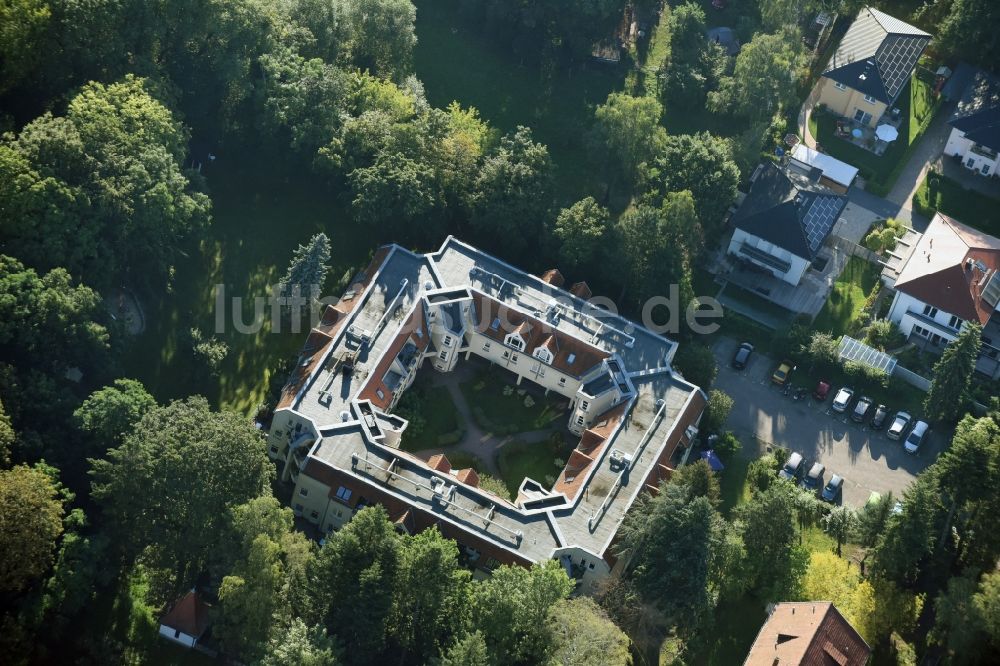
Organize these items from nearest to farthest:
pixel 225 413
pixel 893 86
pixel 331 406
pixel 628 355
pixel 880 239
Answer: pixel 225 413 → pixel 331 406 → pixel 628 355 → pixel 880 239 → pixel 893 86

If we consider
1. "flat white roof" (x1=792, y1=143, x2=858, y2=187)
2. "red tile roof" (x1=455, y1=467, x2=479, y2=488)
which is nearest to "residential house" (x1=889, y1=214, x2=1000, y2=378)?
"flat white roof" (x1=792, y1=143, x2=858, y2=187)

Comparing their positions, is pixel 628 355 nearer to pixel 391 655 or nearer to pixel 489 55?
pixel 391 655

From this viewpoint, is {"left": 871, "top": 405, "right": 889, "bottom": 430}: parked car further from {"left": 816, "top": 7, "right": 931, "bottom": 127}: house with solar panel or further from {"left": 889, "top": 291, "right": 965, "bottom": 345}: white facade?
Answer: {"left": 816, "top": 7, "right": 931, "bottom": 127}: house with solar panel

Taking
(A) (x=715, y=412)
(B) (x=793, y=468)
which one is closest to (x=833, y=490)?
(B) (x=793, y=468)

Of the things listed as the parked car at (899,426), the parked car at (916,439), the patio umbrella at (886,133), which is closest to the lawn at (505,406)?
the parked car at (899,426)

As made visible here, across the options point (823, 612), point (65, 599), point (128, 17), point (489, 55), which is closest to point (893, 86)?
point (489, 55)

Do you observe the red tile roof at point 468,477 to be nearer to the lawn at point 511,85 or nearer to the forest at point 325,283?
the forest at point 325,283

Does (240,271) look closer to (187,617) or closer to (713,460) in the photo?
(187,617)
